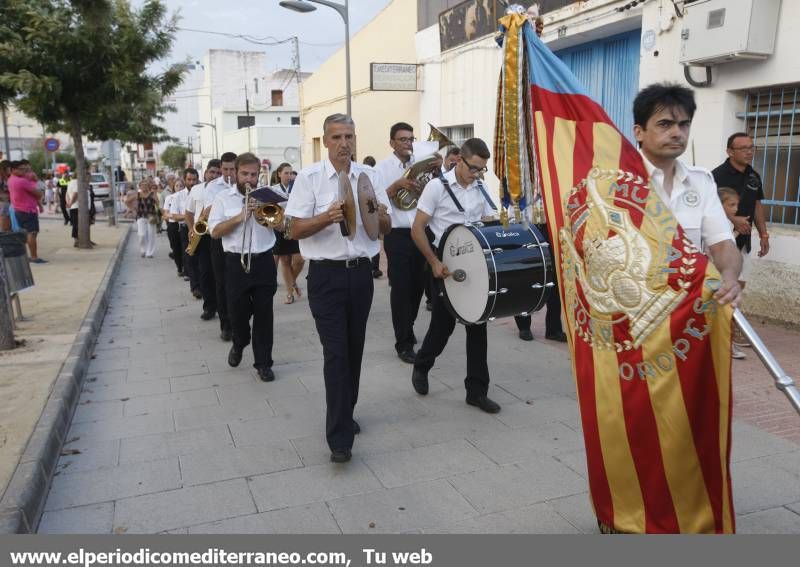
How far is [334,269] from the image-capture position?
4117 millimetres

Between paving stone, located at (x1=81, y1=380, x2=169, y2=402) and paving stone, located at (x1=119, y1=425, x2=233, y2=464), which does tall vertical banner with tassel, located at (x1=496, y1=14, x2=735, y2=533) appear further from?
paving stone, located at (x1=81, y1=380, x2=169, y2=402)

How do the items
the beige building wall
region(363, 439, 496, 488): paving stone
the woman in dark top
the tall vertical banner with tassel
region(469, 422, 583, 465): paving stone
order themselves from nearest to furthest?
the tall vertical banner with tassel → region(363, 439, 496, 488): paving stone → region(469, 422, 583, 465): paving stone → the woman in dark top → the beige building wall

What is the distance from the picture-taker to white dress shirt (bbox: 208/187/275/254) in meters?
6.05

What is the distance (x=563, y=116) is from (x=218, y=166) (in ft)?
21.3

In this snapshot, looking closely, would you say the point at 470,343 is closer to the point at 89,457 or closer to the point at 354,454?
the point at 354,454

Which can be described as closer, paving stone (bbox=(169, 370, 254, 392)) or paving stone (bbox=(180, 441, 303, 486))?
paving stone (bbox=(180, 441, 303, 486))

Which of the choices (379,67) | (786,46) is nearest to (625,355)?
(786,46)

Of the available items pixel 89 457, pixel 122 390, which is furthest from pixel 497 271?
pixel 122 390

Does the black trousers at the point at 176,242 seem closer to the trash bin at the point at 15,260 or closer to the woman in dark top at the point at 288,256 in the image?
the woman in dark top at the point at 288,256

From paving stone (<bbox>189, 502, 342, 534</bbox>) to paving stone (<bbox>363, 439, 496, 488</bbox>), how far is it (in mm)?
502

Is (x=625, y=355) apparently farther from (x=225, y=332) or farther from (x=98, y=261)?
(x=98, y=261)

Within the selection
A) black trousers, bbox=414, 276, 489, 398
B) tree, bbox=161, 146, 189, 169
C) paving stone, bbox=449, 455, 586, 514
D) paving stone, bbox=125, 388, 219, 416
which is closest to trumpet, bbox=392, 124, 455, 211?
black trousers, bbox=414, 276, 489, 398

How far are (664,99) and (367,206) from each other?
1.82m

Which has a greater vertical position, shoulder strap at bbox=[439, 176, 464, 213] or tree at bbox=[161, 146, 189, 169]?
tree at bbox=[161, 146, 189, 169]
